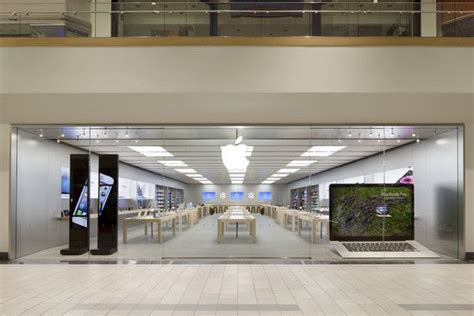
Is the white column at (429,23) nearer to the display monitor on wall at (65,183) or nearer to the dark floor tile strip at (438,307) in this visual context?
the dark floor tile strip at (438,307)

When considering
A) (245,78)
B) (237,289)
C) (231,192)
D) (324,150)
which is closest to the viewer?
(237,289)

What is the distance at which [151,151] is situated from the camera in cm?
1045

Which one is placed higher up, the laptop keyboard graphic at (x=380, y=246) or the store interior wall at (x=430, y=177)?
the store interior wall at (x=430, y=177)

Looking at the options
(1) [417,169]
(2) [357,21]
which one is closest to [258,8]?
(2) [357,21]

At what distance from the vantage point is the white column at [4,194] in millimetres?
9516

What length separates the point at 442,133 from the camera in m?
10.1

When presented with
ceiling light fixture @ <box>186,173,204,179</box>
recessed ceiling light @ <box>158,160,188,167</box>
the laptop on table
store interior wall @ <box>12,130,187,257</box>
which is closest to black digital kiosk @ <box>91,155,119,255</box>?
store interior wall @ <box>12,130,187,257</box>

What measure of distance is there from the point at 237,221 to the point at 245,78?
3065mm

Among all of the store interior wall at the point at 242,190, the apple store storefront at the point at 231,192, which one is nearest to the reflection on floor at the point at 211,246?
the apple store storefront at the point at 231,192

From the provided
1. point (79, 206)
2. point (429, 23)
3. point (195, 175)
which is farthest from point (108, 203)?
point (429, 23)

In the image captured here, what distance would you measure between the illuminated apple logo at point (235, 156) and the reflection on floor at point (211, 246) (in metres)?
1.34

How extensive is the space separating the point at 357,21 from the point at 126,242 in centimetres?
664

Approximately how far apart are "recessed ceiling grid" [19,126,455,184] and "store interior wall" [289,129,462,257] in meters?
0.19

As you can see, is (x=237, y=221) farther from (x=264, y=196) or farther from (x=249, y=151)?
(x=249, y=151)
